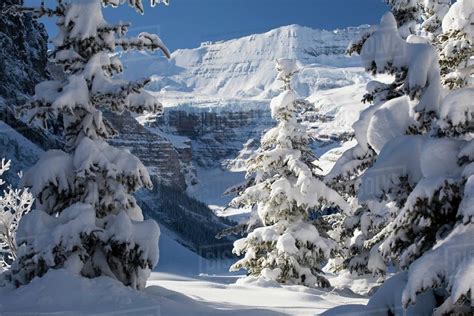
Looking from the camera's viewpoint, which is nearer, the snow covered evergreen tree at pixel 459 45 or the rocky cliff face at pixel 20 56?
the snow covered evergreen tree at pixel 459 45

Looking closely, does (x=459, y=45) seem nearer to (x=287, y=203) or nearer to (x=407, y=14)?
(x=407, y=14)

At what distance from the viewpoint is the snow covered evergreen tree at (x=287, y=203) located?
18.1 metres

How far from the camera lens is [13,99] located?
91.8 m

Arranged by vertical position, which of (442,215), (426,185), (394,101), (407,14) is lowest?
(442,215)

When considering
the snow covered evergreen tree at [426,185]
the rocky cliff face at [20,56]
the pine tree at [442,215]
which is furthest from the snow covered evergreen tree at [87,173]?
the rocky cliff face at [20,56]

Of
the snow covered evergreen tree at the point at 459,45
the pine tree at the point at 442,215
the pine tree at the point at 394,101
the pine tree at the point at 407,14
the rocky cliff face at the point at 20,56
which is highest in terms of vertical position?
the rocky cliff face at the point at 20,56

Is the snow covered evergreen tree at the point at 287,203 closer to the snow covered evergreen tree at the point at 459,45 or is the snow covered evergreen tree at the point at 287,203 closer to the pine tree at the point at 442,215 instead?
the snow covered evergreen tree at the point at 459,45

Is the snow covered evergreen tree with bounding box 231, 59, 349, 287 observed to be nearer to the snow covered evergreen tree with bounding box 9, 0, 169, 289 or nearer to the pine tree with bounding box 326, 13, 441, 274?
the snow covered evergreen tree with bounding box 9, 0, 169, 289

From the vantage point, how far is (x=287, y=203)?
18.8 m

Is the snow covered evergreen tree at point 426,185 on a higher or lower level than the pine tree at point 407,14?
lower

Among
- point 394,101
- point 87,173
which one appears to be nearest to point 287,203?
point 87,173

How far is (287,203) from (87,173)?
411 inches

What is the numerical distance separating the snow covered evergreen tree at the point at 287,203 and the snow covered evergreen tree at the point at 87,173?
29.3 feet

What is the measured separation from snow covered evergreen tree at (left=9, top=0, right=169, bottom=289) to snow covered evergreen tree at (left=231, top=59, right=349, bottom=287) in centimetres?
892
